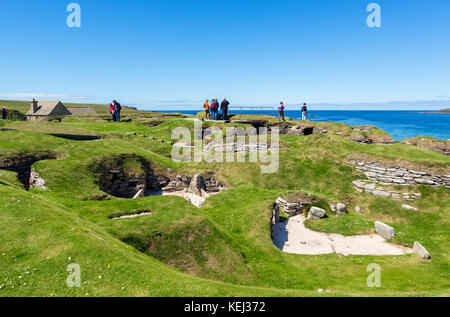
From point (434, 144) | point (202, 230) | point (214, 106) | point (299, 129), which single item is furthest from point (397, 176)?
point (214, 106)

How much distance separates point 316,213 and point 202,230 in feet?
43.0

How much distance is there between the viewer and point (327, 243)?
20.0 metres

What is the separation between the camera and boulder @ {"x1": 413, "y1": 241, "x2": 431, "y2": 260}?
16.8 metres

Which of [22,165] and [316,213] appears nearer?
[22,165]

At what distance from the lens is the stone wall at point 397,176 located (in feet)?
83.1

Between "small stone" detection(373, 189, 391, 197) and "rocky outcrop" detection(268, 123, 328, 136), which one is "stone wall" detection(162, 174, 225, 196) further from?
"rocky outcrop" detection(268, 123, 328, 136)

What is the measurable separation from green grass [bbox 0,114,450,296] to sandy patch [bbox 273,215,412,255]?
2.83 feet

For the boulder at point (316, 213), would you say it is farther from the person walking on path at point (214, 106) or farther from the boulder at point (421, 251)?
the person walking on path at point (214, 106)

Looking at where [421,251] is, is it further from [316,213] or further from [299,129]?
[299,129]

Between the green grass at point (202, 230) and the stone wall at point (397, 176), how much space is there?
103 cm

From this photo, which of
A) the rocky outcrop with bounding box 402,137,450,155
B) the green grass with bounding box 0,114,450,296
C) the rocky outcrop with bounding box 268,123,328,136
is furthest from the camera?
the rocky outcrop with bounding box 268,123,328,136

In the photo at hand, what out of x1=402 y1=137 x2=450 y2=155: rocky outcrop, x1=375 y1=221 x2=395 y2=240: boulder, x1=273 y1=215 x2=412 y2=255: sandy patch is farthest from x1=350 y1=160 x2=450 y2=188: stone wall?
x1=402 y1=137 x2=450 y2=155: rocky outcrop

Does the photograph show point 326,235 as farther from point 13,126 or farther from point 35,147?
point 13,126

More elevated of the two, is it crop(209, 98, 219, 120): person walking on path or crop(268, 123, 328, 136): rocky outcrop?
crop(209, 98, 219, 120): person walking on path
